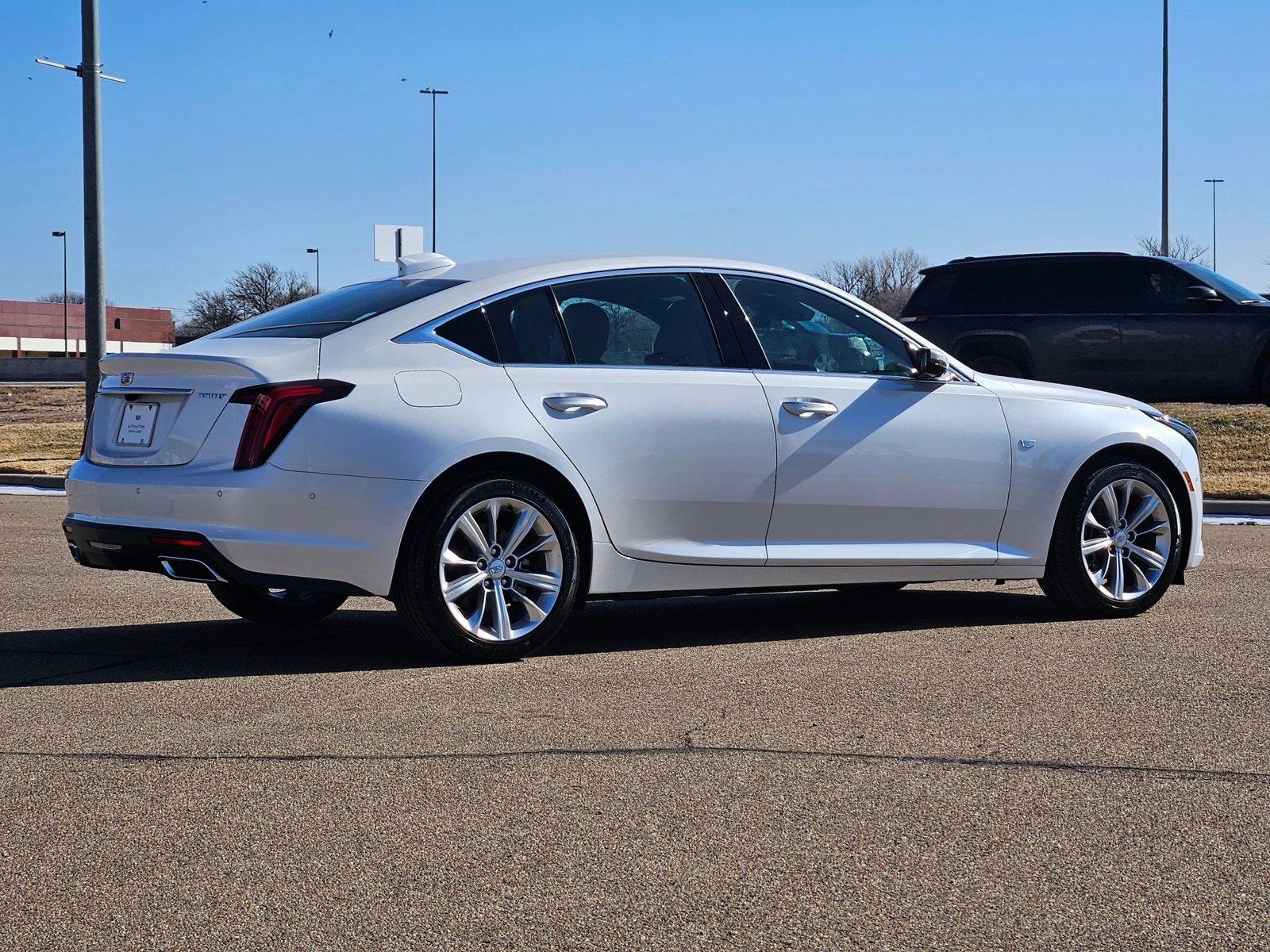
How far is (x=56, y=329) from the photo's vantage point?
4013 inches

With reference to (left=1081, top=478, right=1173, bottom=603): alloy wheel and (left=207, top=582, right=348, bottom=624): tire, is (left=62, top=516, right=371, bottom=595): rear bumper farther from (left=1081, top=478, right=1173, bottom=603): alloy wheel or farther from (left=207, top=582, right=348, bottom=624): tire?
(left=1081, top=478, right=1173, bottom=603): alloy wheel

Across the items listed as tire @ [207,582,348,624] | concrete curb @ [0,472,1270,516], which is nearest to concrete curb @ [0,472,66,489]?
concrete curb @ [0,472,1270,516]

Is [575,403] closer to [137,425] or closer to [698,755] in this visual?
[137,425]

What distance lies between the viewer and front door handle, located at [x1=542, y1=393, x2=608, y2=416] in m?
6.61

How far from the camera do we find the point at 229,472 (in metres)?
6.15

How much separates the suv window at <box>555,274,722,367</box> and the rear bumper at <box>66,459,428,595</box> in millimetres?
1115

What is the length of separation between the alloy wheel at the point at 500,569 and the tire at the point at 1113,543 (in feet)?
8.76

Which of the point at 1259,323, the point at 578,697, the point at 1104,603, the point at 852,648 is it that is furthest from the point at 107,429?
the point at 1259,323

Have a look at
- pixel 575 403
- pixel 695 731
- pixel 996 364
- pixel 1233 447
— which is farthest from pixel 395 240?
pixel 695 731

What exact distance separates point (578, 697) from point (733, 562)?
4.48 ft

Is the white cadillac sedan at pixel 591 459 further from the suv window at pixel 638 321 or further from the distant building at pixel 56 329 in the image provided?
the distant building at pixel 56 329

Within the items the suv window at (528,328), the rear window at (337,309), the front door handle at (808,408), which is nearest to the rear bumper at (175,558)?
the rear window at (337,309)

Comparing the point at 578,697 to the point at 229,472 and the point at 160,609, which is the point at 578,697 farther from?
the point at 160,609

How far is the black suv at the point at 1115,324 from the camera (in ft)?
58.7
